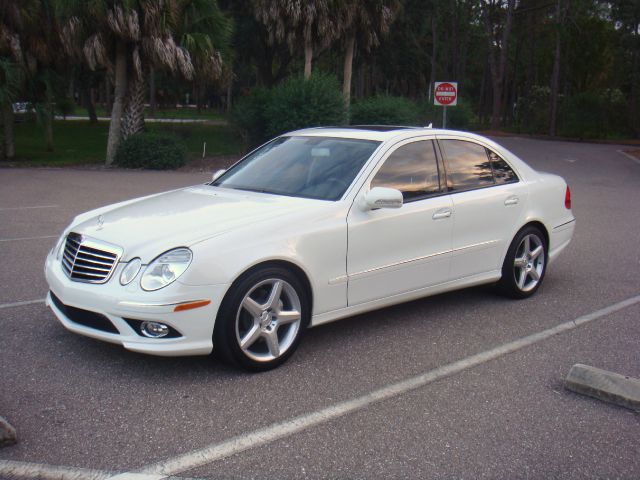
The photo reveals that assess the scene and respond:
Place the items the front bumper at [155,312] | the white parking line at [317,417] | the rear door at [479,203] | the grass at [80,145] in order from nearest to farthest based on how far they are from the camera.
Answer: the white parking line at [317,417] → the front bumper at [155,312] → the rear door at [479,203] → the grass at [80,145]

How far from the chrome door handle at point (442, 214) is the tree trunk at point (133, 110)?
1895 cm

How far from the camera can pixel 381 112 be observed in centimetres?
2680

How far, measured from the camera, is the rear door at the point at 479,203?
19.3 ft

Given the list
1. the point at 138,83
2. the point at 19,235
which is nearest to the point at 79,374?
the point at 19,235

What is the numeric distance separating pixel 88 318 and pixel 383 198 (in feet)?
6.95

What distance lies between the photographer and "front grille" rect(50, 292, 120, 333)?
4371 mm

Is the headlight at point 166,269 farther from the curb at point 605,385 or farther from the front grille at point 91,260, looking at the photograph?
the curb at point 605,385

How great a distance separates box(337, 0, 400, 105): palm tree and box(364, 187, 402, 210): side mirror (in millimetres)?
25348

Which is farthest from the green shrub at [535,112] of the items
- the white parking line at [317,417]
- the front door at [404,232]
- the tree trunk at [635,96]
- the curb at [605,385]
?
the curb at [605,385]

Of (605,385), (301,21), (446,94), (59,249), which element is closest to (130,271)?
(59,249)

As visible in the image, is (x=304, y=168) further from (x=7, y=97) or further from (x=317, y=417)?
(x=7, y=97)

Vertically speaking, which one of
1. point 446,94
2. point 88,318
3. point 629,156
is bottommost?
point 629,156

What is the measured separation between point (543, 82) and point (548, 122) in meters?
21.7

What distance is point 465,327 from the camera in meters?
5.76
